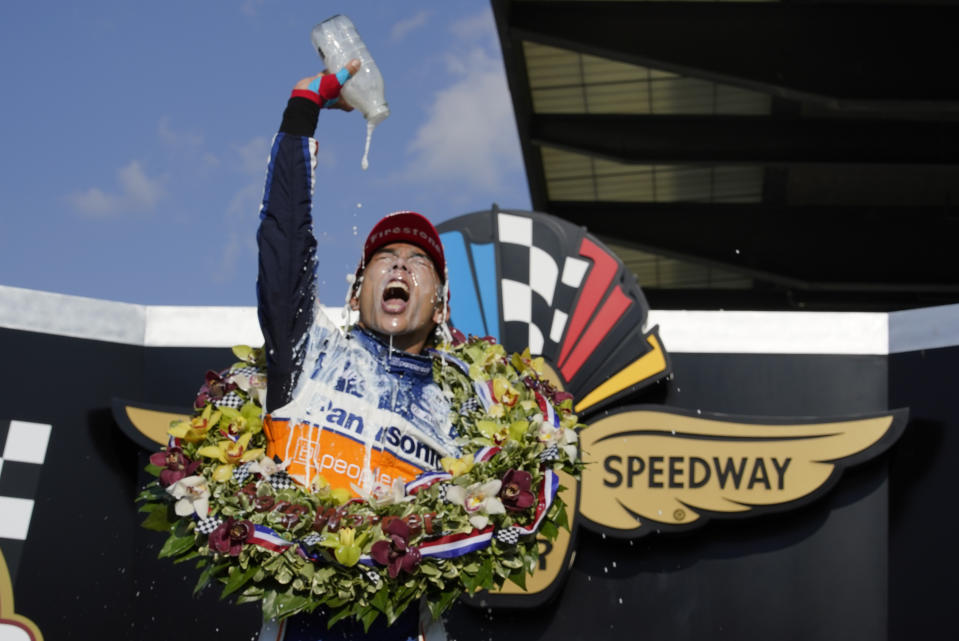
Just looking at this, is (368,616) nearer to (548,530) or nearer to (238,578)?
(238,578)

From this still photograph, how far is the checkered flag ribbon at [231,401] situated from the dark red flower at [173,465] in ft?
0.66

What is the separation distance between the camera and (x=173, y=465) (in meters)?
3.70

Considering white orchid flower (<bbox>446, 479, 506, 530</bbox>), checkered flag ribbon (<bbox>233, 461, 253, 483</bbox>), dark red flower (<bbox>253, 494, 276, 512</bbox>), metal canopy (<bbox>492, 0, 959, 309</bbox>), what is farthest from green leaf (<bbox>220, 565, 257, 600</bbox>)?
metal canopy (<bbox>492, 0, 959, 309</bbox>)

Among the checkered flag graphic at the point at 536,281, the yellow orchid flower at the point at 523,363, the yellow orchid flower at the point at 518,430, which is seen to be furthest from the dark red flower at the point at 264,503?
the checkered flag graphic at the point at 536,281

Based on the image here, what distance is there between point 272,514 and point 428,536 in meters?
0.44

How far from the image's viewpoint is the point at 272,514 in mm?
3502

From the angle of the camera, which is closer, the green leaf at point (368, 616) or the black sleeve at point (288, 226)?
the green leaf at point (368, 616)

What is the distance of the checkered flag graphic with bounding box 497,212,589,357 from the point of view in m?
7.33

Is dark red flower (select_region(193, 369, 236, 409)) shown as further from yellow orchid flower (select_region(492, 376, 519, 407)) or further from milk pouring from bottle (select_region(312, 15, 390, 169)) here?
milk pouring from bottle (select_region(312, 15, 390, 169))

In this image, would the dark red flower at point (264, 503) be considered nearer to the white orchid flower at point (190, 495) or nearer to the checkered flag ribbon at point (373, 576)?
the white orchid flower at point (190, 495)

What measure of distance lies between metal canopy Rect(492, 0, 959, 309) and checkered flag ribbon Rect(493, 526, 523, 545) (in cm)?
953

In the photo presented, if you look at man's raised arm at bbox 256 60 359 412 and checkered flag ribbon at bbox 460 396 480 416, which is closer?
man's raised arm at bbox 256 60 359 412

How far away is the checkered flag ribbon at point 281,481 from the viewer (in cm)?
363

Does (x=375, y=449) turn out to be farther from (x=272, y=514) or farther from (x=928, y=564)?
(x=928, y=564)
